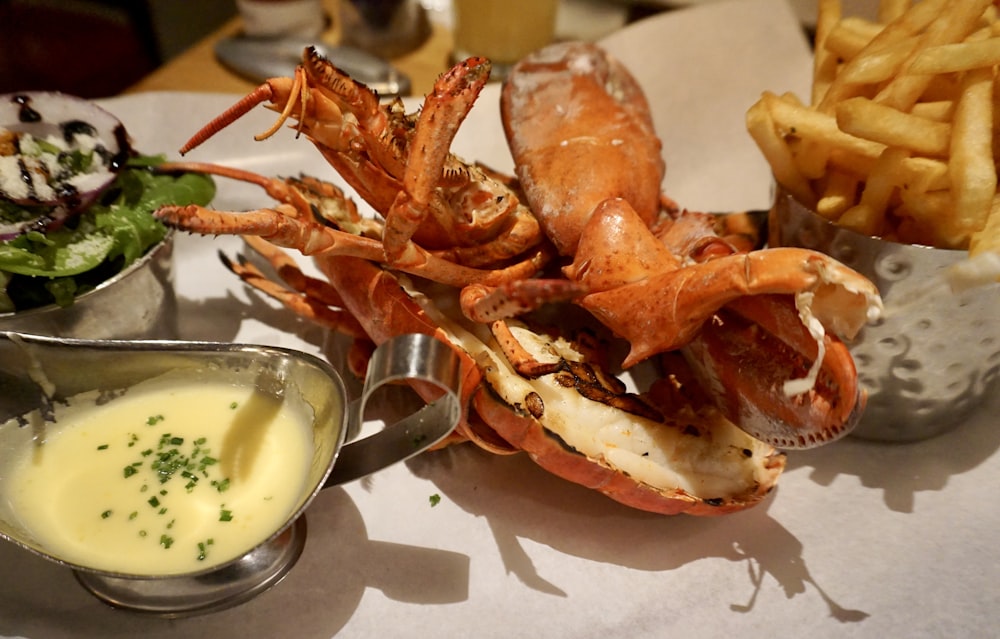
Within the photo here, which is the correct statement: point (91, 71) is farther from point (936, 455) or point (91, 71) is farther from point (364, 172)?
point (936, 455)

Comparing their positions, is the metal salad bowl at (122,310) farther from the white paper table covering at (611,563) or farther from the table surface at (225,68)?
the table surface at (225,68)

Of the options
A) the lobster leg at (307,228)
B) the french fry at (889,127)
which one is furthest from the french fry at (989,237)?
the lobster leg at (307,228)

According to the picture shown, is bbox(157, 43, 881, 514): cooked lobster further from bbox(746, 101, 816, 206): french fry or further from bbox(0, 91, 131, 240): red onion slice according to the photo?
bbox(0, 91, 131, 240): red onion slice

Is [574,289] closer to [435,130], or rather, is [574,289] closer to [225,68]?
[435,130]

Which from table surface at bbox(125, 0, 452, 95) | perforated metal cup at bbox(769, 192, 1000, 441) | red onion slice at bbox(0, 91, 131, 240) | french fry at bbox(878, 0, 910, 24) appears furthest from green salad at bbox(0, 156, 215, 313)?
french fry at bbox(878, 0, 910, 24)

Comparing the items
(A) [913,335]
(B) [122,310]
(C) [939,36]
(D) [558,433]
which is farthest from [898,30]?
(B) [122,310]
